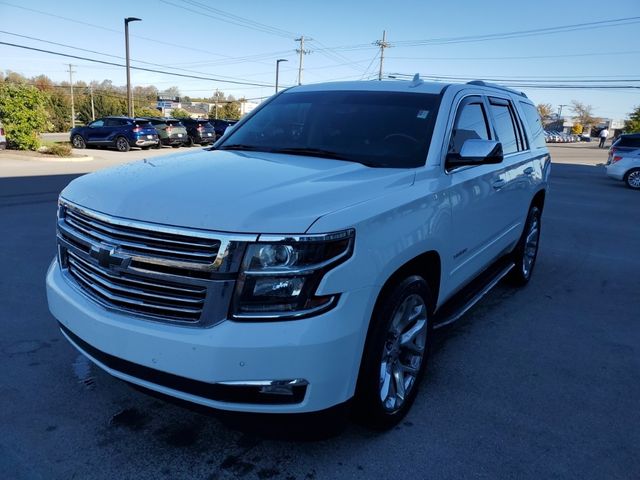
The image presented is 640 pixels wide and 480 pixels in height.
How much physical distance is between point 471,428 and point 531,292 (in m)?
3.06

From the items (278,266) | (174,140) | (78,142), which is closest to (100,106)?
(78,142)

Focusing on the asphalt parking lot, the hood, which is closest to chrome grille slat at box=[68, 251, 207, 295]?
the hood

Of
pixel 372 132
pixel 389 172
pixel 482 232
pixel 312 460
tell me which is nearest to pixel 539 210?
pixel 482 232

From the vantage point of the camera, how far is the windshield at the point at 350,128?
342cm

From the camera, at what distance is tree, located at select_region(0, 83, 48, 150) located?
19719 millimetres

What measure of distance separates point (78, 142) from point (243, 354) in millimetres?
26952

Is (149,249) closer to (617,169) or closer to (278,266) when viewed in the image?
(278,266)

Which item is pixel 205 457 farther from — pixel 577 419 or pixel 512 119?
pixel 512 119

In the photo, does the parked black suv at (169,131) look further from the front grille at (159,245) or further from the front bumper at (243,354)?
the front bumper at (243,354)

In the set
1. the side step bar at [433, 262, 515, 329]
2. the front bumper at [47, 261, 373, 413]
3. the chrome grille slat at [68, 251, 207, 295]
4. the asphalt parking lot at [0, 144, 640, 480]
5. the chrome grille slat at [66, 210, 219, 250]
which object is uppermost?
the chrome grille slat at [66, 210, 219, 250]

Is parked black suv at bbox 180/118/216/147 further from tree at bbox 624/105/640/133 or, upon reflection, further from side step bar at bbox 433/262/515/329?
tree at bbox 624/105/640/133

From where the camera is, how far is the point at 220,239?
7.02 feet

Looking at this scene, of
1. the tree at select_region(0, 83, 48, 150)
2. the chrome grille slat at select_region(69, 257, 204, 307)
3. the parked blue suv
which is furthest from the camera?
the parked blue suv

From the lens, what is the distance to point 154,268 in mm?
2277
